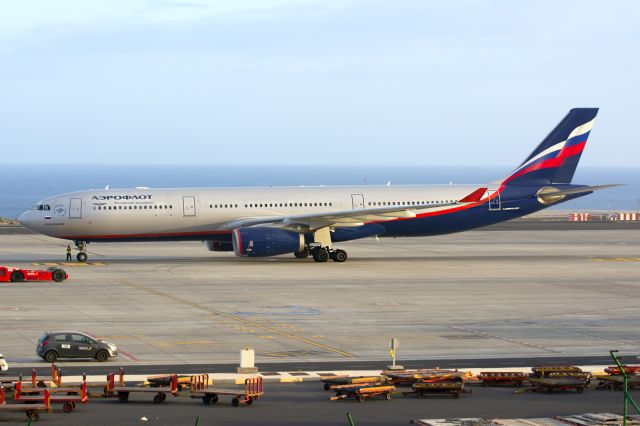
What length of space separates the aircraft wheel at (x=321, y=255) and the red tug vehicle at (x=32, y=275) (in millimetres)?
18073

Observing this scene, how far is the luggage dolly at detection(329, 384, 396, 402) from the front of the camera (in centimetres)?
3228

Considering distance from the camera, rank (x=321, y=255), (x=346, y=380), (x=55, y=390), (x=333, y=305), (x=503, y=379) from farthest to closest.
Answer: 1. (x=321, y=255)
2. (x=333, y=305)
3. (x=503, y=379)
4. (x=346, y=380)
5. (x=55, y=390)

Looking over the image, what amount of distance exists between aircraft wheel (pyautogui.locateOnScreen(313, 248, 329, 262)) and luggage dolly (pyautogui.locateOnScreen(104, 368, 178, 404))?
40.3 meters

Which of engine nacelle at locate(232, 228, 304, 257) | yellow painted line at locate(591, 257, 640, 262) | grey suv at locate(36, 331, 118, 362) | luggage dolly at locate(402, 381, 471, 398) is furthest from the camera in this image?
yellow painted line at locate(591, 257, 640, 262)

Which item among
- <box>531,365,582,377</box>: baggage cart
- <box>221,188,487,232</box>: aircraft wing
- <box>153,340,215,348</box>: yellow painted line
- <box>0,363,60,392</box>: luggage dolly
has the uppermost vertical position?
<box>221,188,487,232</box>: aircraft wing

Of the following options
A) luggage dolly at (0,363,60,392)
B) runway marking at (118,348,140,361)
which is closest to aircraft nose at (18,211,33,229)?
runway marking at (118,348,140,361)

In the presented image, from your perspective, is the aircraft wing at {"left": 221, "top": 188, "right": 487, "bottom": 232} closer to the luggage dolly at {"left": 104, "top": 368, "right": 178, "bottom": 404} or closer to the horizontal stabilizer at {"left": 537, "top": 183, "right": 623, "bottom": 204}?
the horizontal stabilizer at {"left": 537, "top": 183, "right": 623, "bottom": 204}

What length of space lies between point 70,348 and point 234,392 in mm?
9239

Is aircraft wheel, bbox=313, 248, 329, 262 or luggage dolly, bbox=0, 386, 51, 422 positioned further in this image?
aircraft wheel, bbox=313, 248, 329, 262

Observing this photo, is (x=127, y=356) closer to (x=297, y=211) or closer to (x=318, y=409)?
(x=318, y=409)

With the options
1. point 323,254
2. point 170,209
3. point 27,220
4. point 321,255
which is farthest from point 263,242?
point 27,220

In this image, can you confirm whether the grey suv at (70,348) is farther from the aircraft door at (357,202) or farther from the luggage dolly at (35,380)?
the aircraft door at (357,202)

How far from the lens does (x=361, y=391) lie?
32250mm

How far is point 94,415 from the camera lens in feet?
97.9
